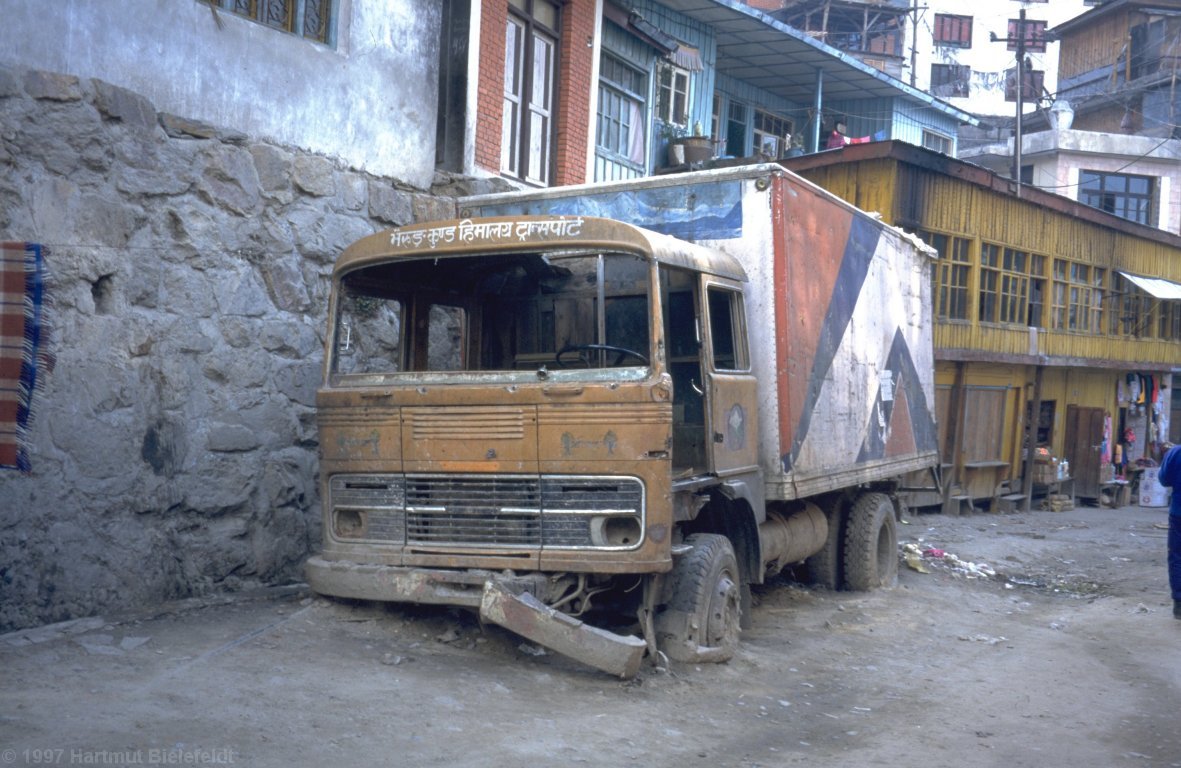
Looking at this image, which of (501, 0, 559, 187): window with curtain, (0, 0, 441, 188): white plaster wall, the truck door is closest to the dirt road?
the truck door

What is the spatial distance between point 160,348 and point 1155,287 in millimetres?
22205

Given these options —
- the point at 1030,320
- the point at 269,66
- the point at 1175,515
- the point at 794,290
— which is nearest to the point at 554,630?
the point at 794,290

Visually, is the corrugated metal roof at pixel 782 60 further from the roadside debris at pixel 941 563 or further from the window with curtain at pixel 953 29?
the window with curtain at pixel 953 29

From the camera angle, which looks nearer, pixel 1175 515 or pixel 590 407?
pixel 590 407

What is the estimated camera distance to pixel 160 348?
700cm

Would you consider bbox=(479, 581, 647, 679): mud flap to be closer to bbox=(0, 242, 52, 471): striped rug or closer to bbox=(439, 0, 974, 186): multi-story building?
bbox=(0, 242, 52, 471): striped rug

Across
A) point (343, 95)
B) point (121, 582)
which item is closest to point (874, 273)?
point (343, 95)

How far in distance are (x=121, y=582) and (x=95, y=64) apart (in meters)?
3.09

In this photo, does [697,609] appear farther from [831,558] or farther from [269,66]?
[269,66]

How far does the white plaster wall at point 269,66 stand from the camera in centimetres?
655

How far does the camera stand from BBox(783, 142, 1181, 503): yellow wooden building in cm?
1747

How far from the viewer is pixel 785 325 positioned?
281 inches

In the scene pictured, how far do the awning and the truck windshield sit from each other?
19938mm

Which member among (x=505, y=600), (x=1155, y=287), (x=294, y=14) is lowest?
(x=505, y=600)
